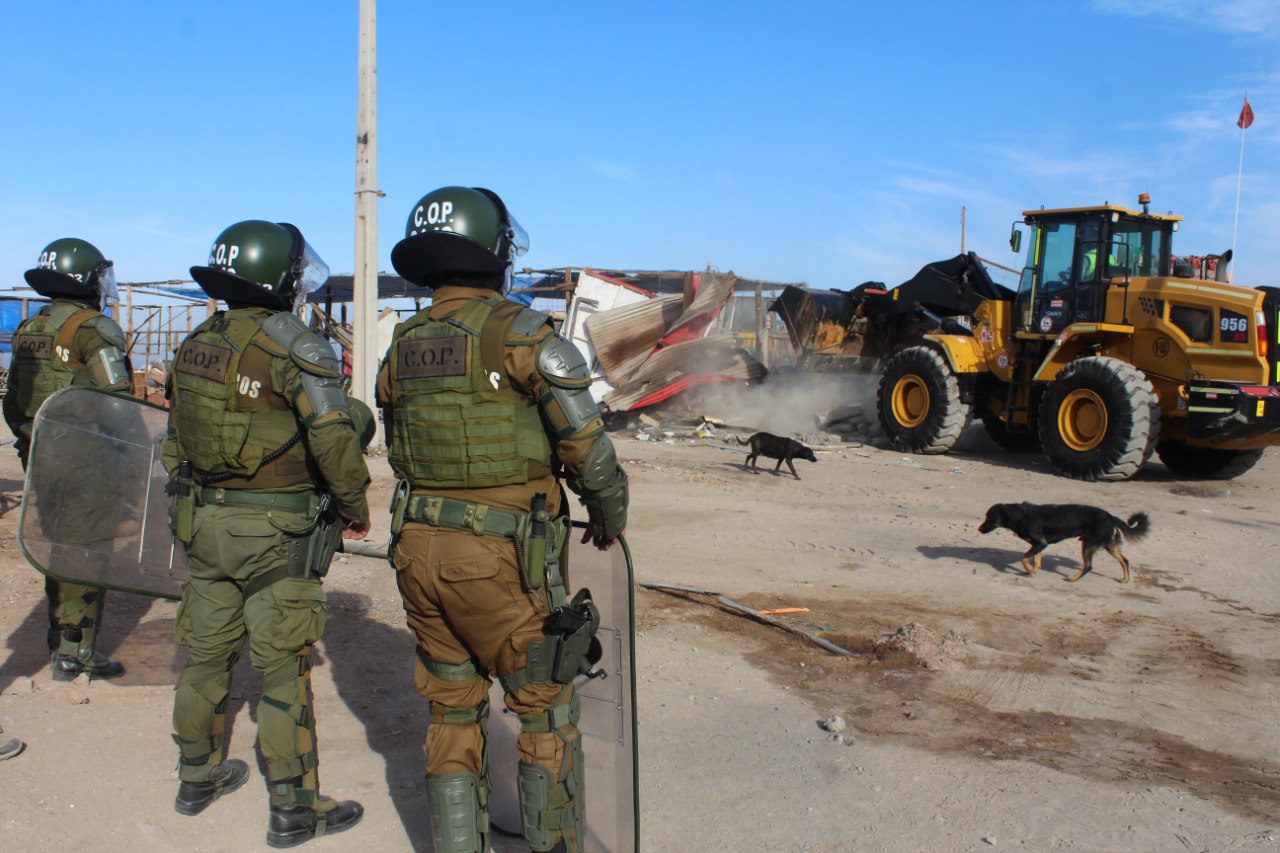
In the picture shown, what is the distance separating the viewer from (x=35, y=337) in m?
4.84

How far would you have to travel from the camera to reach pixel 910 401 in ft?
43.6

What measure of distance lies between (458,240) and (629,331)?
13.9m

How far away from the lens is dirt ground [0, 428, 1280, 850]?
129 inches

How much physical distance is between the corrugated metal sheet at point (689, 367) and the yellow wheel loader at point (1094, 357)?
112 inches

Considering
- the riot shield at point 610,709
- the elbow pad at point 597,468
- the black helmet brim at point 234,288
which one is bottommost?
the riot shield at point 610,709

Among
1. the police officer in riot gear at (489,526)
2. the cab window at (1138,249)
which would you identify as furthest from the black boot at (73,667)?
the cab window at (1138,249)

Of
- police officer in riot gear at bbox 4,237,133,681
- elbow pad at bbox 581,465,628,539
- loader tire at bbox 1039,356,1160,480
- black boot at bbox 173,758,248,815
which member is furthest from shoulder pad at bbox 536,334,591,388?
loader tire at bbox 1039,356,1160,480

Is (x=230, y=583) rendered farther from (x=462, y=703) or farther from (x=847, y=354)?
(x=847, y=354)

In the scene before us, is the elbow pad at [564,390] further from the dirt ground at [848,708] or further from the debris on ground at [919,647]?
the debris on ground at [919,647]

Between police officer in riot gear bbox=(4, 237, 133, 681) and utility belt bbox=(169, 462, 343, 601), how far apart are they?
1.61 meters

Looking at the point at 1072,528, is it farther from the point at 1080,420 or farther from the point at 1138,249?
the point at 1138,249

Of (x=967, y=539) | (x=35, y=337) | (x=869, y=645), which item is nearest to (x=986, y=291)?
(x=967, y=539)

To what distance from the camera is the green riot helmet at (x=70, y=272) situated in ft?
15.8

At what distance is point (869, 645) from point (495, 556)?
3161 millimetres
